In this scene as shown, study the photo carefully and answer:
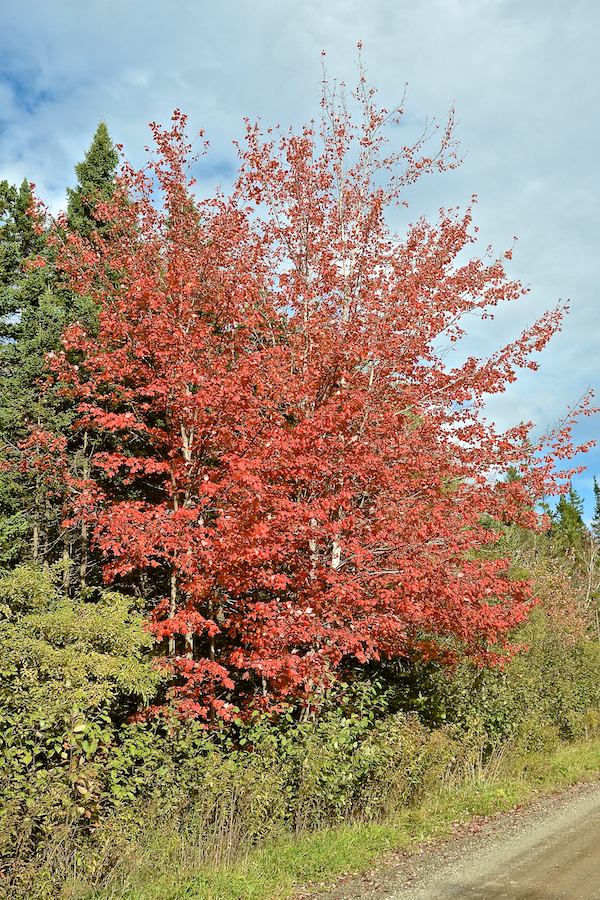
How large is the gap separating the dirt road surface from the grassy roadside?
32 cm

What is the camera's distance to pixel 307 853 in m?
7.45

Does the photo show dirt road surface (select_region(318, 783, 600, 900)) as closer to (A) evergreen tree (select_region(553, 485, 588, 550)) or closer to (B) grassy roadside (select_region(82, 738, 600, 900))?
(B) grassy roadside (select_region(82, 738, 600, 900))

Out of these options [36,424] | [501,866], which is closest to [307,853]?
[501,866]

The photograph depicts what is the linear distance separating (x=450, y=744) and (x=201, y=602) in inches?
191

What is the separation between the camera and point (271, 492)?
9523 millimetres

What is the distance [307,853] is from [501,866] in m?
2.37

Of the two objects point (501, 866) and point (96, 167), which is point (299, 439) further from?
point (96, 167)

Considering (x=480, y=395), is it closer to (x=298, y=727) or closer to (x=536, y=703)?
(x=298, y=727)

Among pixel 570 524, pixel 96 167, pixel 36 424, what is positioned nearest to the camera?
pixel 36 424

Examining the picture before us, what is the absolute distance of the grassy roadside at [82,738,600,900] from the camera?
6.26 metres

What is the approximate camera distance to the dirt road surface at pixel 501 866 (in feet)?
21.6

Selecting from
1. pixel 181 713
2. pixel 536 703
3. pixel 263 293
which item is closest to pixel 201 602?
pixel 181 713

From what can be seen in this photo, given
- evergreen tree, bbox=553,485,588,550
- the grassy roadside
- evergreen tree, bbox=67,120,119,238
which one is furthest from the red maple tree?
Result: evergreen tree, bbox=553,485,588,550

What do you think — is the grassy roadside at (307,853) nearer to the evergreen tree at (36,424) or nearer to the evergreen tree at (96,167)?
the evergreen tree at (36,424)
